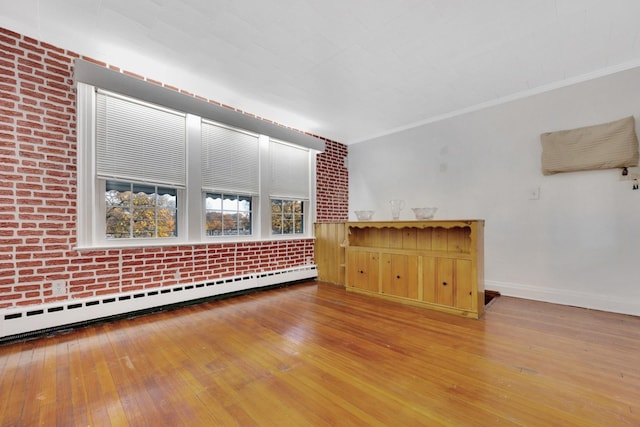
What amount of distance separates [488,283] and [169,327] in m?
4.41

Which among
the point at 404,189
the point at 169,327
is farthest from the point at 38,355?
the point at 404,189

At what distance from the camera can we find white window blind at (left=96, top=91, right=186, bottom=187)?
302cm

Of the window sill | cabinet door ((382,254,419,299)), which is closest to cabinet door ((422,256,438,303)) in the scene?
cabinet door ((382,254,419,299))

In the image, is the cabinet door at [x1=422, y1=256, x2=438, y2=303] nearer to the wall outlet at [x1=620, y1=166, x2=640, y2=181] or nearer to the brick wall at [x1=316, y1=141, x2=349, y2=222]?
the wall outlet at [x1=620, y1=166, x2=640, y2=181]

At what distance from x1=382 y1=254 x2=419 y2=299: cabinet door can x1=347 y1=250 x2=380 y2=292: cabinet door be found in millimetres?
137

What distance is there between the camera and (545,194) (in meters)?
3.70

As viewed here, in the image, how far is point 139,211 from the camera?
336 cm

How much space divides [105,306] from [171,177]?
5.43 ft

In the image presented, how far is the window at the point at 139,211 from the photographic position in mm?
3156

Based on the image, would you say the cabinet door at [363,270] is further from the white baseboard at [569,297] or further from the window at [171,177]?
the white baseboard at [569,297]

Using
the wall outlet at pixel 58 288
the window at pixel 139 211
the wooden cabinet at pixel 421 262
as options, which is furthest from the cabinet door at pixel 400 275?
the wall outlet at pixel 58 288

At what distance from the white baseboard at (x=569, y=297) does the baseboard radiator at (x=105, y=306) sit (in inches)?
146

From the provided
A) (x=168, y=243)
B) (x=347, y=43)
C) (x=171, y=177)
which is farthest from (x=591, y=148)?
(x=168, y=243)

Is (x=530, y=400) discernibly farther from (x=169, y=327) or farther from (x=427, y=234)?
(x=169, y=327)
